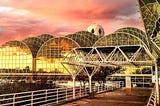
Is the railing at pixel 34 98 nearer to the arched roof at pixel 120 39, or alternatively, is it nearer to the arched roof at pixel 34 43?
the arched roof at pixel 120 39

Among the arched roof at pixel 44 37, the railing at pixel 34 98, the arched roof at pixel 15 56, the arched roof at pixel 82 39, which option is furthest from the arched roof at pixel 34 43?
the railing at pixel 34 98

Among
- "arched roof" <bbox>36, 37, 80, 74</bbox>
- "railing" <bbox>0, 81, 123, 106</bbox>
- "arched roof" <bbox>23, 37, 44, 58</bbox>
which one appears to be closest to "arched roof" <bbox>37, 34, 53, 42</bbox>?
"arched roof" <bbox>23, 37, 44, 58</bbox>

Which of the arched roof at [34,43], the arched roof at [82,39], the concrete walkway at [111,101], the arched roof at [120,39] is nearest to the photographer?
the concrete walkway at [111,101]

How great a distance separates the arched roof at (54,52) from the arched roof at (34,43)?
3196 mm

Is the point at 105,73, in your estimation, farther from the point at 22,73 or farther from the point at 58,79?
the point at 22,73

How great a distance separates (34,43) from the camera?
8156 cm

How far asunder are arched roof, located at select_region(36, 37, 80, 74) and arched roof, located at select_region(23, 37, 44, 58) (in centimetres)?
320

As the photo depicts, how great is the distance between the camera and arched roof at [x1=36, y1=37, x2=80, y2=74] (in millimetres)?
70875

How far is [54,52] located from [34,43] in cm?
1160

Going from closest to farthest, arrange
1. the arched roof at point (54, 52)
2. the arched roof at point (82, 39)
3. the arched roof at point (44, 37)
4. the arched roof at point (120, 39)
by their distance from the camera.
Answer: the arched roof at point (120, 39)
the arched roof at point (54, 52)
the arched roof at point (82, 39)
the arched roof at point (44, 37)

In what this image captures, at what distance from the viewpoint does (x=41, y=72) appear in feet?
231

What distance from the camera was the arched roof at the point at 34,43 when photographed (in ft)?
249

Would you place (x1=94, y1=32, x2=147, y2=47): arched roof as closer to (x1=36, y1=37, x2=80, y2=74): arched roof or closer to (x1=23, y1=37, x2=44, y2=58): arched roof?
(x1=36, y1=37, x2=80, y2=74): arched roof

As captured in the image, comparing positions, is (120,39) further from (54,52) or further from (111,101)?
(111,101)
